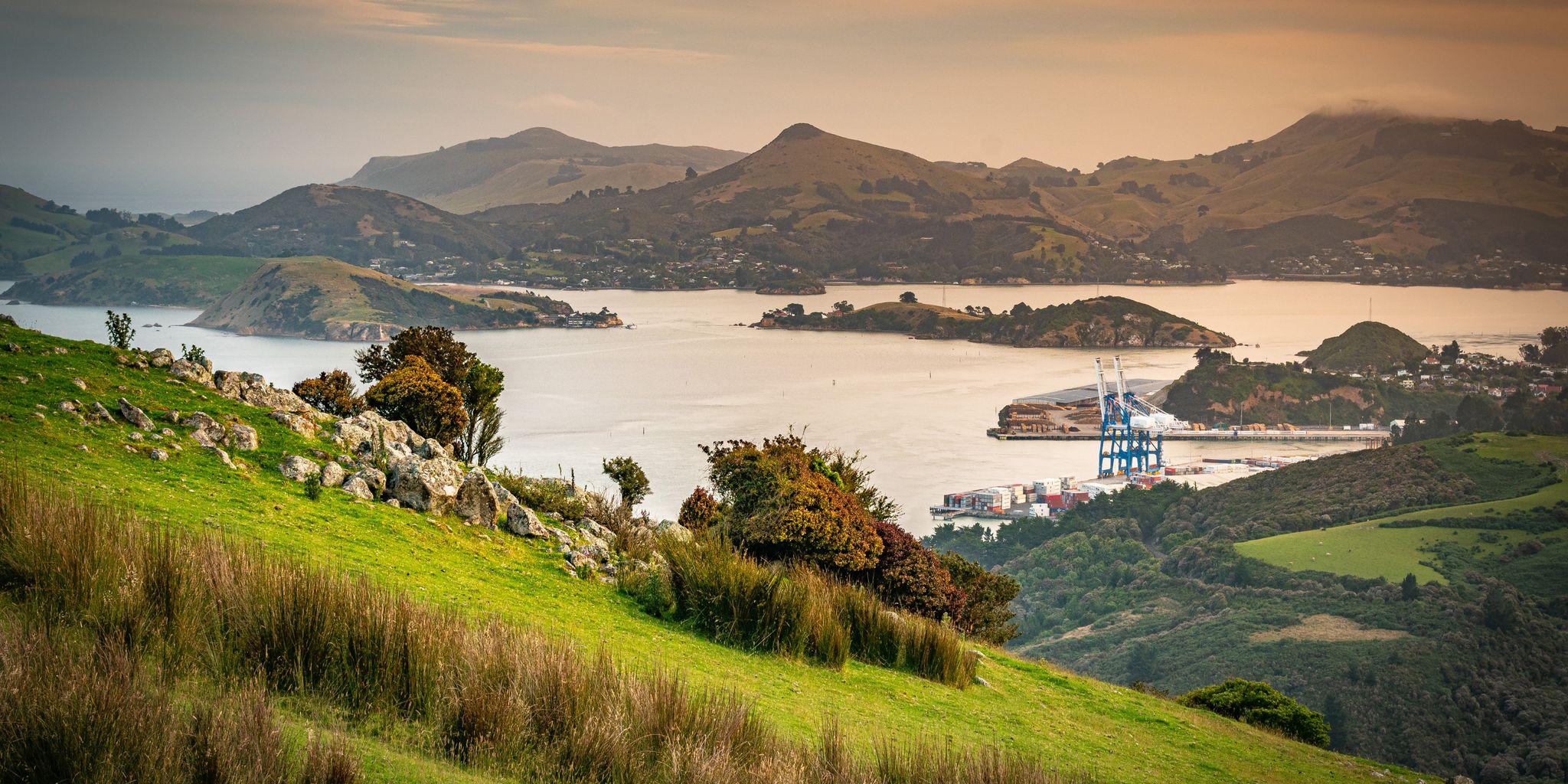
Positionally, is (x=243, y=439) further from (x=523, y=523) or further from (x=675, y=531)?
(x=675, y=531)

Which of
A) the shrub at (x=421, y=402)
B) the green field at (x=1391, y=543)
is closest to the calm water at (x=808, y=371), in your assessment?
the green field at (x=1391, y=543)

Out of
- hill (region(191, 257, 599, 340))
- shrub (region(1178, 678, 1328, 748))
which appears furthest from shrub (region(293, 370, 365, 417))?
hill (region(191, 257, 599, 340))

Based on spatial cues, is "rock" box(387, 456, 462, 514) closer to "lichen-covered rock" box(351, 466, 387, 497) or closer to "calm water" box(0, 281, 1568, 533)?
"lichen-covered rock" box(351, 466, 387, 497)

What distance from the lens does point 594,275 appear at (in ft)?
470

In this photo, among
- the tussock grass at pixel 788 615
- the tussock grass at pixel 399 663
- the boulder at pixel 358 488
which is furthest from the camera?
the boulder at pixel 358 488

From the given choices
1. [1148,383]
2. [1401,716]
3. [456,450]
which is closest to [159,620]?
[456,450]

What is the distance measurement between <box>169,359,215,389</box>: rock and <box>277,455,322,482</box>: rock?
2.06 meters

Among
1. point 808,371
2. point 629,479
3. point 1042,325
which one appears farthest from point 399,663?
point 1042,325

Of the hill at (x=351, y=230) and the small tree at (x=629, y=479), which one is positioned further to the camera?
the hill at (x=351, y=230)

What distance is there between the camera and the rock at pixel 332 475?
29.6ft

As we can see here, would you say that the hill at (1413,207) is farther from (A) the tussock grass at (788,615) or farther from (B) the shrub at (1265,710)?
(A) the tussock grass at (788,615)

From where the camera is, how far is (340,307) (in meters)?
88.1

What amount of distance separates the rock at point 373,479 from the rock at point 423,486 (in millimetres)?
88

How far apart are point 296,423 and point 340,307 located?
8392cm
